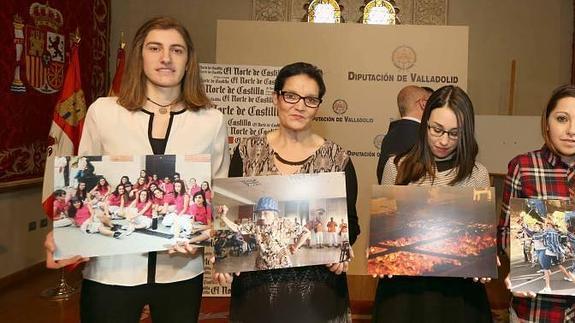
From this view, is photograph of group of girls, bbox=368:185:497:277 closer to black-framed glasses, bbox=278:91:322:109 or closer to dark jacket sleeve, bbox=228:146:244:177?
black-framed glasses, bbox=278:91:322:109

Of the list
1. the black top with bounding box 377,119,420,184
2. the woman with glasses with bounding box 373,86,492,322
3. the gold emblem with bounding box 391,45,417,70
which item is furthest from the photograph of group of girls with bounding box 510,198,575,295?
the gold emblem with bounding box 391,45,417,70

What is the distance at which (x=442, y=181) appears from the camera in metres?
1.82

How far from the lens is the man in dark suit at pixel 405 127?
354 cm

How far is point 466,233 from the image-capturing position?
67.5 inches

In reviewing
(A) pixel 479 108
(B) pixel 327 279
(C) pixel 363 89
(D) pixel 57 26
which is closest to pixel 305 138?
(B) pixel 327 279

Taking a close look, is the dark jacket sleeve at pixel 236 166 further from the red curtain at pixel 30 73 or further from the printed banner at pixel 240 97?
the red curtain at pixel 30 73

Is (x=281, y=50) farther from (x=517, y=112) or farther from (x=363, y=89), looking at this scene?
(x=517, y=112)

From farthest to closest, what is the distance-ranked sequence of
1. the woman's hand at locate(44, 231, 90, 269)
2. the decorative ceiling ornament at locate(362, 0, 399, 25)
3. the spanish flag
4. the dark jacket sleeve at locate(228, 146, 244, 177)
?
the decorative ceiling ornament at locate(362, 0, 399, 25) → the spanish flag → the dark jacket sleeve at locate(228, 146, 244, 177) → the woman's hand at locate(44, 231, 90, 269)

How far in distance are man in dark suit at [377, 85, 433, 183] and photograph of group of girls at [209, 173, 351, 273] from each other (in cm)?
174

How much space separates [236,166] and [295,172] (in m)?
0.23

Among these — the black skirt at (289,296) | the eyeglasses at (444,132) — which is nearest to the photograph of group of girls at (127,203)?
the black skirt at (289,296)

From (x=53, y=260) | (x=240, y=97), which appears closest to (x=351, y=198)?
(x=53, y=260)

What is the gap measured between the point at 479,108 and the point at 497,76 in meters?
0.48

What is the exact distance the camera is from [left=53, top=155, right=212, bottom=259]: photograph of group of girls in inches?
63.4
